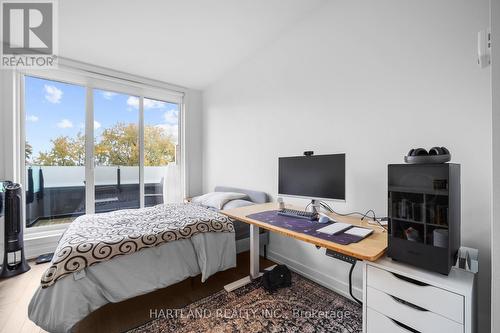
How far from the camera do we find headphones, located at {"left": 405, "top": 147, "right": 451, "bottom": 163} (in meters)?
1.10

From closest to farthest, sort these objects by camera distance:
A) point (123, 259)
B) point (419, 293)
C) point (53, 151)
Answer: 1. point (419, 293)
2. point (123, 259)
3. point (53, 151)

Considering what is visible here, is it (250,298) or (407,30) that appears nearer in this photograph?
(407,30)

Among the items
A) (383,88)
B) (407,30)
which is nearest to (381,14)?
(407,30)

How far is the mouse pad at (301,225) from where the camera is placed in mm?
1350

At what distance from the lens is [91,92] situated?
10.7ft

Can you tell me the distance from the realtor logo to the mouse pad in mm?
2874

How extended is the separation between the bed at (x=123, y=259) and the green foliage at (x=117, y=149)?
4.47 feet

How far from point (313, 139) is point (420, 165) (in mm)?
1198

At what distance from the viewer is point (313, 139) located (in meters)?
2.25

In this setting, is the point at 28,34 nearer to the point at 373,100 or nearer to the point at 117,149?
the point at 117,149

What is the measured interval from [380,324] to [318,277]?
3.44ft

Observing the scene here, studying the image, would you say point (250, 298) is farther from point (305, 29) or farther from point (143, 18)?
point (143, 18)

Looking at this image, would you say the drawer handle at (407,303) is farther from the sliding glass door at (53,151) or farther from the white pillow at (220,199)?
the sliding glass door at (53,151)

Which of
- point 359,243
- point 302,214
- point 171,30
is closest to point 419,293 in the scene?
point 359,243
